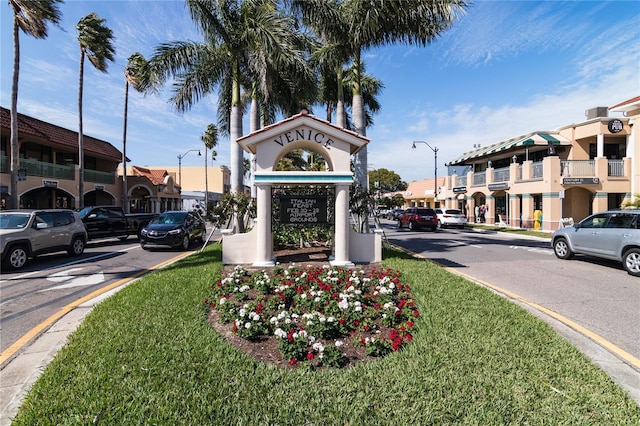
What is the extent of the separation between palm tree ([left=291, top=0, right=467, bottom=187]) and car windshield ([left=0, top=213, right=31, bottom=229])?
33.9 feet

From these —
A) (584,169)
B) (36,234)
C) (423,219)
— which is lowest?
(36,234)

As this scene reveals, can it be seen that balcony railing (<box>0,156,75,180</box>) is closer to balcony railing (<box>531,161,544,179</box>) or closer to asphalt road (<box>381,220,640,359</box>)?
asphalt road (<box>381,220,640,359</box>)

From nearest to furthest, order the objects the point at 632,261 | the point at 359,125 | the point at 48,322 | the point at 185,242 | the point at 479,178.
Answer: the point at 48,322 < the point at 632,261 < the point at 359,125 < the point at 185,242 < the point at 479,178

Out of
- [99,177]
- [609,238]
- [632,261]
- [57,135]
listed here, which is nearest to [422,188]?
[99,177]

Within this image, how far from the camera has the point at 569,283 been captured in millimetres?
7879

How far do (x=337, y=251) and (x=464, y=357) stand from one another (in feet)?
16.2

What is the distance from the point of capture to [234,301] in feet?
18.3

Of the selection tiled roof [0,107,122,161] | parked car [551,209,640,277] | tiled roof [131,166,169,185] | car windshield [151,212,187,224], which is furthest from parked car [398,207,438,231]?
tiled roof [131,166,169,185]

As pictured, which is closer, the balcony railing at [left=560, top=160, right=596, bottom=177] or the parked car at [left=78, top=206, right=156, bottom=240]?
the parked car at [left=78, top=206, right=156, bottom=240]

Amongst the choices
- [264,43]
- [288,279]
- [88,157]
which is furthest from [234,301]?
[88,157]

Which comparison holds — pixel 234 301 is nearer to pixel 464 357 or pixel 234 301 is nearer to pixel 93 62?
pixel 464 357

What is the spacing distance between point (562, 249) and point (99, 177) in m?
31.6

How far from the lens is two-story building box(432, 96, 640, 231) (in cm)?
2233

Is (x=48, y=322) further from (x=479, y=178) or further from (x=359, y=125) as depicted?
(x=479, y=178)
